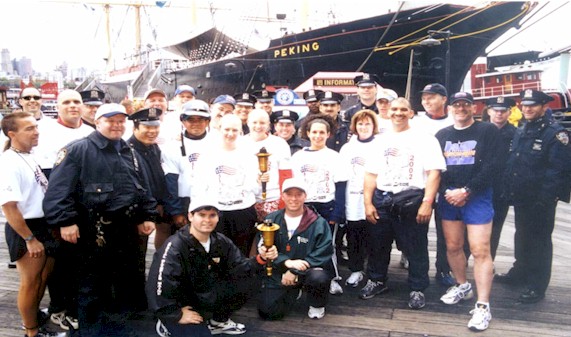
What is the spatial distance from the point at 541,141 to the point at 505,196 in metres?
0.62

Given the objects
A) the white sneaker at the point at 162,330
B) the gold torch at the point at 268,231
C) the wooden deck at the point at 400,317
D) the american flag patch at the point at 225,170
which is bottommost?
the wooden deck at the point at 400,317

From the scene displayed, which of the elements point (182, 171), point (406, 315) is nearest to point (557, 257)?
point (406, 315)

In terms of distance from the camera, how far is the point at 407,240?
4035mm

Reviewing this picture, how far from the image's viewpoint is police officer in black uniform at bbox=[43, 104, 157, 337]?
10.0 feet

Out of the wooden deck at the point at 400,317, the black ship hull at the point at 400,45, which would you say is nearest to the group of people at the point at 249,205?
the wooden deck at the point at 400,317

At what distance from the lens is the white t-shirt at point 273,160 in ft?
13.9

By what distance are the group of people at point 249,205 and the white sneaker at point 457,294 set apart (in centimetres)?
2

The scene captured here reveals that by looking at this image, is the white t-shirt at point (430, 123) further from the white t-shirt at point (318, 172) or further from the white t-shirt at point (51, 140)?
the white t-shirt at point (51, 140)

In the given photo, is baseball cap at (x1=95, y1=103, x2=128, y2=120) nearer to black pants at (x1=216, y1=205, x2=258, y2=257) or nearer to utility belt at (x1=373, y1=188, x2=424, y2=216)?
black pants at (x1=216, y1=205, x2=258, y2=257)

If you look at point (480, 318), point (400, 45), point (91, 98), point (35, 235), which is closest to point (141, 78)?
point (400, 45)

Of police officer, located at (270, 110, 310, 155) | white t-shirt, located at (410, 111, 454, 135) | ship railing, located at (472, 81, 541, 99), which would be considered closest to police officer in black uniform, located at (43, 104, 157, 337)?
police officer, located at (270, 110, 310, 155)

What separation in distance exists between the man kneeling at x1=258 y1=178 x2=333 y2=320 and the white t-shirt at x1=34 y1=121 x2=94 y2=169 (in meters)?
1.92

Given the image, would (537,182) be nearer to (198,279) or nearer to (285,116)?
(285,116)

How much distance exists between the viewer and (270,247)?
141 inches
